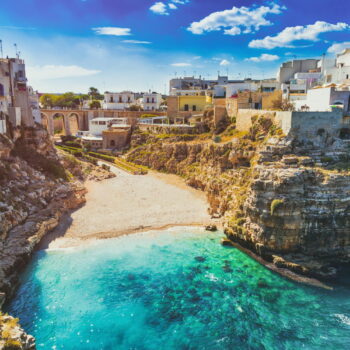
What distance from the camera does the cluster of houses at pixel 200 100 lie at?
118ft

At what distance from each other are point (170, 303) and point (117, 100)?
61565 mm

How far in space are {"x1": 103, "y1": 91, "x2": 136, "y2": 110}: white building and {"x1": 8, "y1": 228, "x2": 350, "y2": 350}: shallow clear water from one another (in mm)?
52447

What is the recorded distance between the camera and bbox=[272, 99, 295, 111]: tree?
3836 cm

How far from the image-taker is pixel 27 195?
108 ft

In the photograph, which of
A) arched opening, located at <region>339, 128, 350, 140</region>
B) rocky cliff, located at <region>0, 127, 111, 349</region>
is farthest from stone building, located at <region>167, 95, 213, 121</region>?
arched opening, located at <region>339, 128, 350, 140</region>

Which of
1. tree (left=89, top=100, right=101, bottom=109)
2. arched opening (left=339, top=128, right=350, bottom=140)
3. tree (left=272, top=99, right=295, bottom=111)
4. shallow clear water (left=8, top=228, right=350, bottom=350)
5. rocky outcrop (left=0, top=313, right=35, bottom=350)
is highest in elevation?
tree (left=89, top=100, right=101, bottom=109)

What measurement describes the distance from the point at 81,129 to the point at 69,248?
48155mm

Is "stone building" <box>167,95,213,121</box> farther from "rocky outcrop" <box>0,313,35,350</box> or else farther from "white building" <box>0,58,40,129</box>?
"rocky outcrop" <box>0,313,35,350</box>

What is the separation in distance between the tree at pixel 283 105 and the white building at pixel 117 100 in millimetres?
40854

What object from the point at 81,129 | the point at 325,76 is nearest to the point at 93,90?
the point at 81,129

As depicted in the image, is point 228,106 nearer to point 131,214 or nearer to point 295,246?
point 131,214

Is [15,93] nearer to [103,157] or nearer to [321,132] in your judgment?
[103,157]

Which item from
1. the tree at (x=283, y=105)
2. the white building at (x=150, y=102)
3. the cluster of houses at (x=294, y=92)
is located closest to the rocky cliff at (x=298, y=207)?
the cluster of houses at (x=294, y=92)

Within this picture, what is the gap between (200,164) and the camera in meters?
44.6
